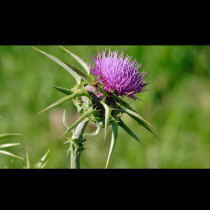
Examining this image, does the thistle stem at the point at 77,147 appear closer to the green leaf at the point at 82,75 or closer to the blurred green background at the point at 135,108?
the green leaf at the point at 82,75

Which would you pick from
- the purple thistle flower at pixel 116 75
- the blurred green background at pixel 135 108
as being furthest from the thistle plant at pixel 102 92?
the blurred green background at pixel 135 108

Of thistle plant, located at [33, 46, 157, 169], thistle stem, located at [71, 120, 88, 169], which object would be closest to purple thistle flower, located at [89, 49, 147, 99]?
thistle plant, located at [33, 46, 157, 169]

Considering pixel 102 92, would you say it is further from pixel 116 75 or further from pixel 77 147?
pixel 77 147

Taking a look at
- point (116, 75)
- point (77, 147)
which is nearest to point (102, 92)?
point (116, 75)
